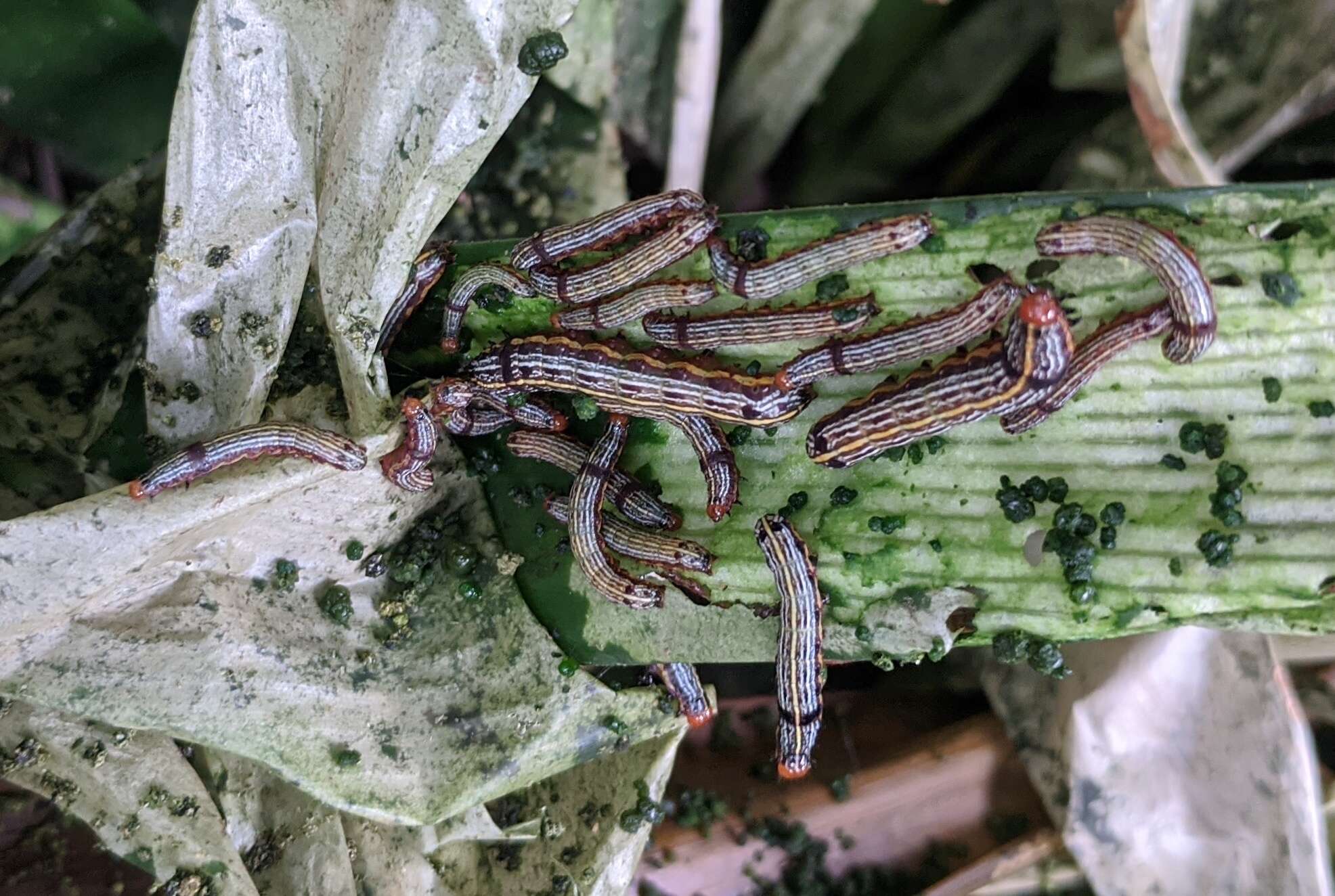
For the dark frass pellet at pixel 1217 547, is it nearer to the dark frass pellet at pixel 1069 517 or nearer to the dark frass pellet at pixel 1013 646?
the dark frass pellet at pixel 1069 517

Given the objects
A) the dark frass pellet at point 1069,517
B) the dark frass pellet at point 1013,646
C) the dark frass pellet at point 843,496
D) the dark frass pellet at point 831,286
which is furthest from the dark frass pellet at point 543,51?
the dark frass pellet at point 1013,646

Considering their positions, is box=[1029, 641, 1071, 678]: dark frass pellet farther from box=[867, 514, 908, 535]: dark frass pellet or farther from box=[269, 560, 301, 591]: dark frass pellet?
box=[269, 560, 301, 591]: dark frass pellet

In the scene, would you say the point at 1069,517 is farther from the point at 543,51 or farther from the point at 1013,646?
the point at 543,51

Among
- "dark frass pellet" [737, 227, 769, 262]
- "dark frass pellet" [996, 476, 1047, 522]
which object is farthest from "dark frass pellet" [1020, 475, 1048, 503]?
"dark frass pellet" [737, 227, 769, 262]

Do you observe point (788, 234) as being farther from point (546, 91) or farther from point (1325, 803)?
point (1325, 803)

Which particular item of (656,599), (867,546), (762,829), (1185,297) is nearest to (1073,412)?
(1185,297)
